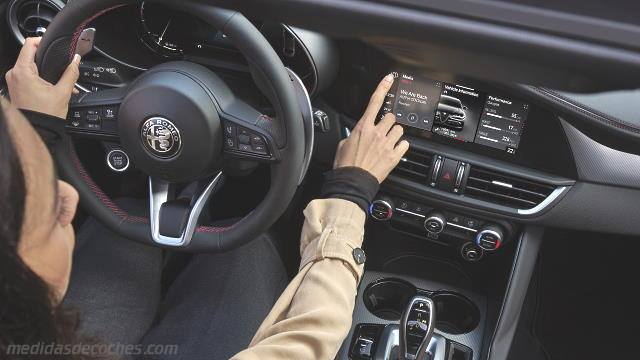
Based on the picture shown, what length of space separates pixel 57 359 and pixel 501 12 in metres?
0.61

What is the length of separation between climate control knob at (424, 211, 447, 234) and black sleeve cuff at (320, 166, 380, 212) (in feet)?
0.84

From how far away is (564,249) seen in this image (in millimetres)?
2014

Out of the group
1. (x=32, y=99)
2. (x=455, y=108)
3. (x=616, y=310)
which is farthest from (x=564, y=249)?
(x=32, y=99)

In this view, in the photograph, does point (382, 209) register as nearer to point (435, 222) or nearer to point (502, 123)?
point (435, 222)

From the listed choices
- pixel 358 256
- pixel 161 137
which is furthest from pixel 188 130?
pixel 358 256

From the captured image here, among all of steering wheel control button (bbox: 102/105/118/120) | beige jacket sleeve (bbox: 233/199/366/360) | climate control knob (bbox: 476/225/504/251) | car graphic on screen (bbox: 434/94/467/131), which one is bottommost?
beige jacket sleeve (bbox: 233/199/366/360)

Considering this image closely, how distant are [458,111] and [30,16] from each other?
101 cm

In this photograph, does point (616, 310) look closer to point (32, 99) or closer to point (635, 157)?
point (635, 157)

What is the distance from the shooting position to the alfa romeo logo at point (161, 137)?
4.25 feet

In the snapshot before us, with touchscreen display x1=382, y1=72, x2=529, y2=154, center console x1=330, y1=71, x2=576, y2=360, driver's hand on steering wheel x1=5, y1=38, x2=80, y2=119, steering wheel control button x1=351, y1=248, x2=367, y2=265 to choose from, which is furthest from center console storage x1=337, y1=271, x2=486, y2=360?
driver's hand on steering wheel x1=5, y1=38, x2=80, y2=119

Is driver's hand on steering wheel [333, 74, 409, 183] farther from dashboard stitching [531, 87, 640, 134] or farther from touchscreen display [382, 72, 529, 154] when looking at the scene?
dashboard stitching [531, 87, 640, 134]

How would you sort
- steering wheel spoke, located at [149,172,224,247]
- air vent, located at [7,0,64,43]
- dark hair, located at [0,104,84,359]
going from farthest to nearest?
air vent, located at [7,0,64,43] → steering wheel spoke, located at [149,172,224,247] → dark hair, located at [0,104,84,359]

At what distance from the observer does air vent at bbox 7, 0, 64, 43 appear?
162cm

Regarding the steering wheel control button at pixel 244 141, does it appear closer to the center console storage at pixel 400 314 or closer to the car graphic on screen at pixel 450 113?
the car graphic on screen at pixel 450 113
